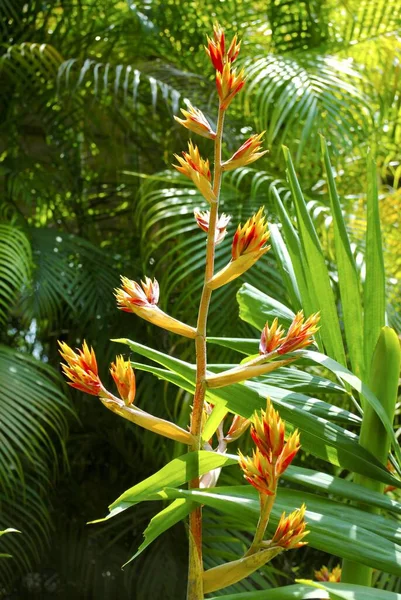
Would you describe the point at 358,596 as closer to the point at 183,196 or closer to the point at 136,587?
the point at 183,196

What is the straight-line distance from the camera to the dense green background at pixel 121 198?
1.58 meters

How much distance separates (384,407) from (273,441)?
140 millimetres

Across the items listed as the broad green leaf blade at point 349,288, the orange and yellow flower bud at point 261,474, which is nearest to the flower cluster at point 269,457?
the orange and yellow flower bud at point 261,474

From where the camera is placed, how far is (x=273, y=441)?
288mm

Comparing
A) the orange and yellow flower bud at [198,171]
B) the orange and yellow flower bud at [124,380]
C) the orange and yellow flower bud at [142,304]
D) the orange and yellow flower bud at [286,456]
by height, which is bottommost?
the orange and yellow flower bud at [124,380]

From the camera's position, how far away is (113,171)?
2.06 m

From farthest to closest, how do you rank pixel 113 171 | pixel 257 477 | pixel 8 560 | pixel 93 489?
pixel 113 171 < pixel 93 489 < pixel 8 560 < pixel 257 477

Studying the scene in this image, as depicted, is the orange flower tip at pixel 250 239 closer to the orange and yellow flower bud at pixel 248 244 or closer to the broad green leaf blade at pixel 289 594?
the orange and yellow flower bud at pixel 248 244

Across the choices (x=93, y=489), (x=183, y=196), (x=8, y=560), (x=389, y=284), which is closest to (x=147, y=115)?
(x=183, y=196)

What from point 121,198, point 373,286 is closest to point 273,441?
point 373,286

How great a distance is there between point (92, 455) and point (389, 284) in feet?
2.55

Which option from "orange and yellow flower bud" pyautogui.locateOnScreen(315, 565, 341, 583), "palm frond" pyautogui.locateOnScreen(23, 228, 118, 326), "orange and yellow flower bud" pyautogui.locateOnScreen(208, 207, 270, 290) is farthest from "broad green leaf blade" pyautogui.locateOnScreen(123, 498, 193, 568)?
"palm frond" pyautogui.locateOnScreen(23, 228, 118, 326)

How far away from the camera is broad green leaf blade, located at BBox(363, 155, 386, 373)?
478 millimetres

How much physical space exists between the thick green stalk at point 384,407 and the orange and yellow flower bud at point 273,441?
0.13 metres
